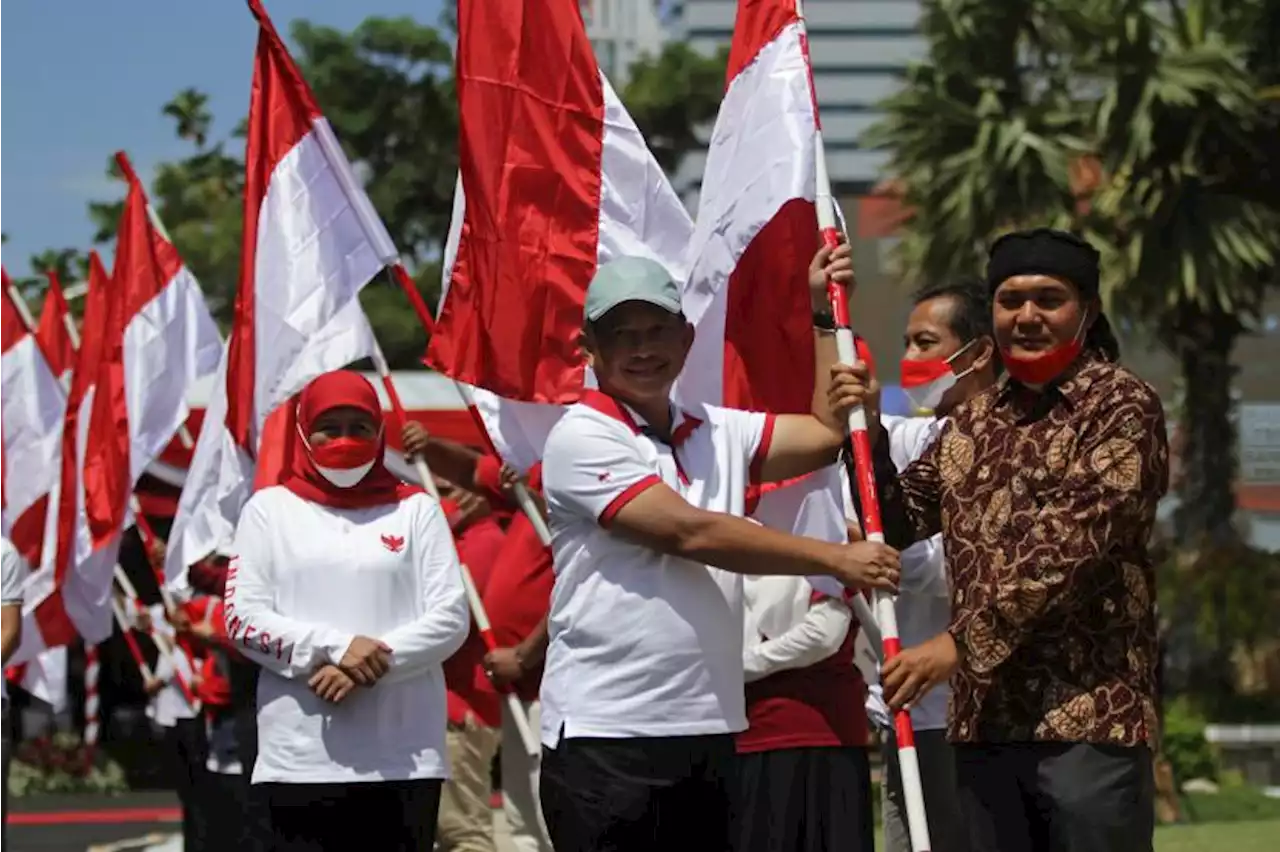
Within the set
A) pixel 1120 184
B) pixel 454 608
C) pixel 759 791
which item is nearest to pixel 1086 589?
pixel 759 791

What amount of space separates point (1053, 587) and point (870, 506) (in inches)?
23.4

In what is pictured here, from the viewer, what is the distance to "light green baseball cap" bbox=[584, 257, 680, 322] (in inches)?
203

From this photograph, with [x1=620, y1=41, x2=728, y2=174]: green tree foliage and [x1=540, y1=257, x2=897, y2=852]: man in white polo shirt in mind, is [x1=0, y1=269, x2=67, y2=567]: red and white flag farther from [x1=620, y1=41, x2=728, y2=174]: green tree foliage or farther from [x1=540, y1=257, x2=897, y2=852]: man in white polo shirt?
[x1=620, y1=41, x2=728, y2=174]: green tree foliage

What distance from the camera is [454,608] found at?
21.5ft

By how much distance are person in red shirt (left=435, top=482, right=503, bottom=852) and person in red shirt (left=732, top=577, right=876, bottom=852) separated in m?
3.24

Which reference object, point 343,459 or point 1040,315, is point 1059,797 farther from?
point 343,459

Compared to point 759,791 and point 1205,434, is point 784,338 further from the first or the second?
point 1205,434

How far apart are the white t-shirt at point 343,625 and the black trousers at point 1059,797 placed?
6.66 feet

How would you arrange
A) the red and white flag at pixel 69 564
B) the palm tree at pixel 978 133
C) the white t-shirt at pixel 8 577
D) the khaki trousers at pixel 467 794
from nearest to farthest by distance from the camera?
1. the white t-shirt at pixel 8 577
2. the khaki trousers at pixel 467 794
3. the red and white flag at pixel 69 564
4. the palm tree at pixel 978 133

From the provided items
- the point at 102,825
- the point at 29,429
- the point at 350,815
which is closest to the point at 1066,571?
the point at 350,815

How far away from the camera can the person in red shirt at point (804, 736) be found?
5914mm

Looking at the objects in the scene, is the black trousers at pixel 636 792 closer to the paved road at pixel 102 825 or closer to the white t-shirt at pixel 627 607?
the white t-shirt at pixel 627 607

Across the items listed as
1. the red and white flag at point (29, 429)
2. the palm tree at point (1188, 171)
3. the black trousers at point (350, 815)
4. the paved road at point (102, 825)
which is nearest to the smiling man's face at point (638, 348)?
the black trousers at point (350, 815)

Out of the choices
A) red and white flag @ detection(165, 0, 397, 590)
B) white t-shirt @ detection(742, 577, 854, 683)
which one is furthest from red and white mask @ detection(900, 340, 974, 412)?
red and white flag @ detection(165, 0, 397, 590)
